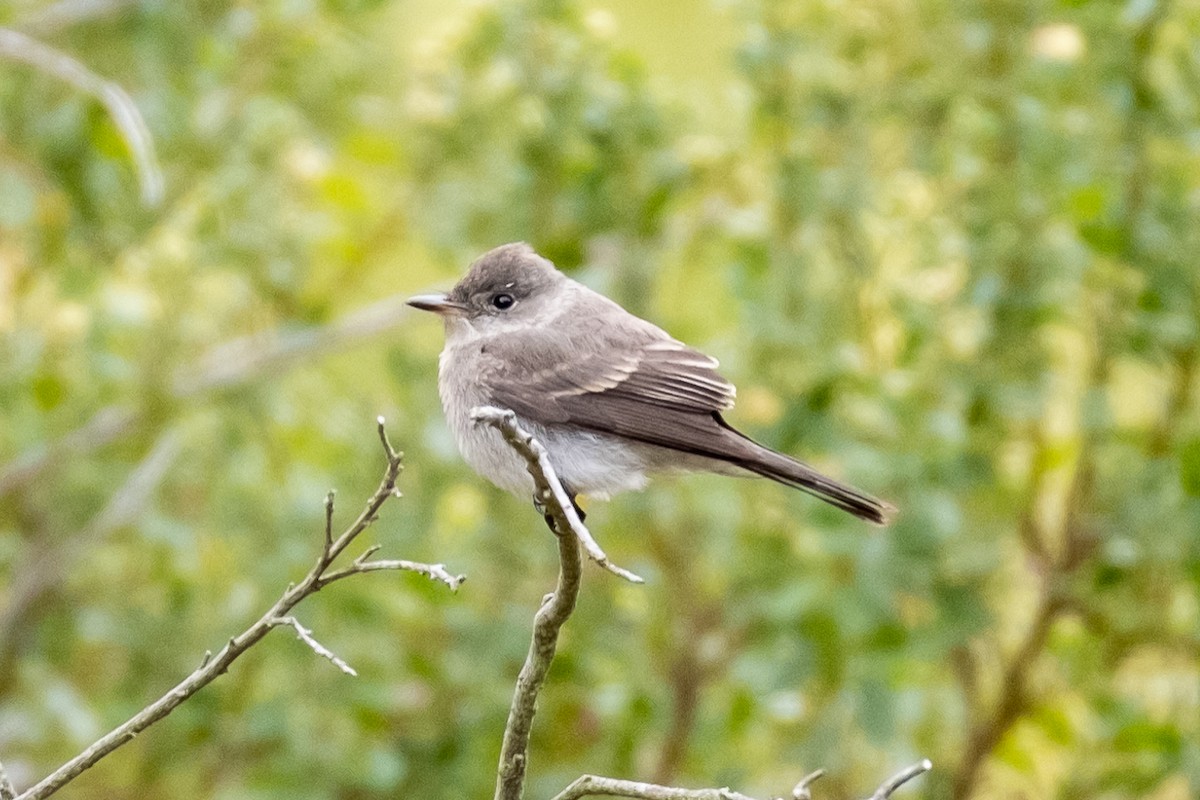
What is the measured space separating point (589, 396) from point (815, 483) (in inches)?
25.7

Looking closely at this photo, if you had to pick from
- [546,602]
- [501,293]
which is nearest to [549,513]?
[546,602]

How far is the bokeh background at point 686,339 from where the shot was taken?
166 inches

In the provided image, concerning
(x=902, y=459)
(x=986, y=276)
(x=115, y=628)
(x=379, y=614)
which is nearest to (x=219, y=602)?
(x=115, y=628)

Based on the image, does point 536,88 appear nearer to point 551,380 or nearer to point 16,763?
point 551,380

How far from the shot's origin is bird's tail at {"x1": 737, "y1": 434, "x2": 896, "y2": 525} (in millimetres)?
3260

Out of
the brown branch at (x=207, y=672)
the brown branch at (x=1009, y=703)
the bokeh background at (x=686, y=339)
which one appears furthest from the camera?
the brown branch at (x=1009, y=703)

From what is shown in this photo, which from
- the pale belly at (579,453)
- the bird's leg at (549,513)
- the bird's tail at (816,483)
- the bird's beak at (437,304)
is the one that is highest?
the bird's beak at (437,304)

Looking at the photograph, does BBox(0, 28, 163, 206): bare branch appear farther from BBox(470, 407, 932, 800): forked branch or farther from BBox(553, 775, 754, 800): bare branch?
BBox(553, 775, 754, 800): bare branch

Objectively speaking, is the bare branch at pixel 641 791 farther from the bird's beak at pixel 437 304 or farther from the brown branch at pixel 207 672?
the bird's beak at pixel 437 304

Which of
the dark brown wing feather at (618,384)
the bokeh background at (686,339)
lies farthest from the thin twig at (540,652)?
the bokeh background at (686,339)

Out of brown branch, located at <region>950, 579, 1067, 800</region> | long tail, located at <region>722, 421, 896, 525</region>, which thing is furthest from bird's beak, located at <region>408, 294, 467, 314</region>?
brown branch, located at <region>950, 579, 1067, 800</region>

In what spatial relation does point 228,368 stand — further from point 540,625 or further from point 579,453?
point 540,625

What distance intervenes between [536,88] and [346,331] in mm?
970

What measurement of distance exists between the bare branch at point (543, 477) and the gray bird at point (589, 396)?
1.08m
